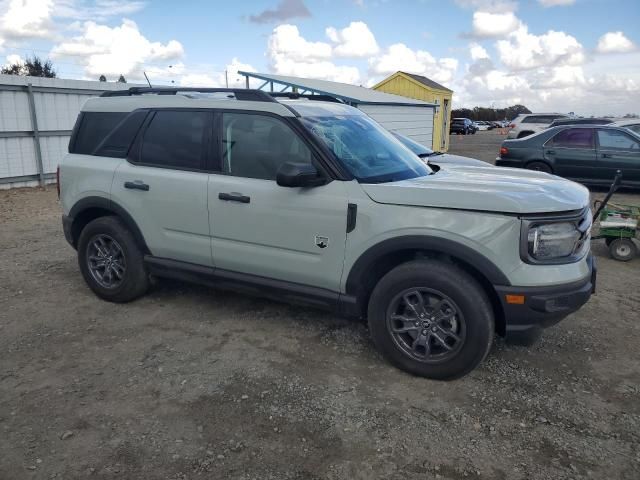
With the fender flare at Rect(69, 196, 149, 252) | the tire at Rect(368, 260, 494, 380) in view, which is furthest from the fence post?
the tire at Rect(368, 260, 494, 380)

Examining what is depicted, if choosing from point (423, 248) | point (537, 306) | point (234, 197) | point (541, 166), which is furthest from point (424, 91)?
point (537, 306)

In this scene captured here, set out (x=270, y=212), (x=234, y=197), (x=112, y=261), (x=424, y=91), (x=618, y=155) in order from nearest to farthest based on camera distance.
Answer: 1. (x=270, y=212)
2. (x=234, y=197)
3. (x=112, y=261)
4. (x=618, y=155)
5. (x=424, y=91)

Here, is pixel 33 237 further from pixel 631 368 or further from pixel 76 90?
pixel 631 368

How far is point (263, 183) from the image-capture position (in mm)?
3971

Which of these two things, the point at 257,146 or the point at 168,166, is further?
the point at 168,166

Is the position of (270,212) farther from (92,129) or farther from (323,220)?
(92,129)

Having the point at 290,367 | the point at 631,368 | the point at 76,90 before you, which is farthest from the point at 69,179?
the point at 76,90

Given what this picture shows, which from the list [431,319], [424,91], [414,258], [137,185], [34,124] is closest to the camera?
[431,319]

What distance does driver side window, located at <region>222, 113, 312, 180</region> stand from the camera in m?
3.91

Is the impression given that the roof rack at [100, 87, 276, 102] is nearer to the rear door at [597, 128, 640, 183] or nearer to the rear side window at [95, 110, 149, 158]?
the rear side window at [95, 110, 149, 158]

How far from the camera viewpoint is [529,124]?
21.5 metres

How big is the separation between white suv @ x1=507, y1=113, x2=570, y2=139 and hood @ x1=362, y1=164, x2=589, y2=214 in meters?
17.8

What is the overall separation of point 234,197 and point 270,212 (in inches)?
13.5

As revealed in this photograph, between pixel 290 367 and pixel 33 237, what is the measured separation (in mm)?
5567
